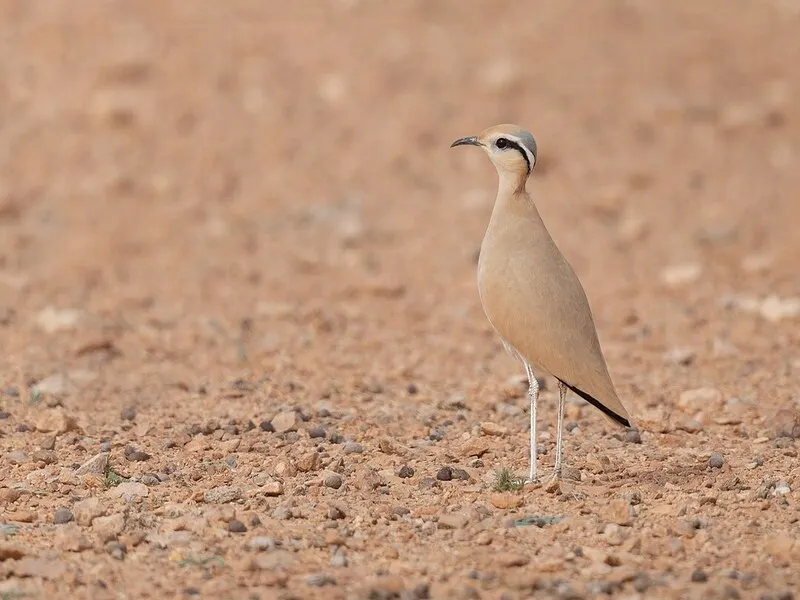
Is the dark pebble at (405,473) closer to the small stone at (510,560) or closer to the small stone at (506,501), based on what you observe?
the small stone at (506,501)

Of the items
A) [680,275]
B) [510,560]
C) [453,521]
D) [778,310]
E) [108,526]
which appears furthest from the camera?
[680,275]

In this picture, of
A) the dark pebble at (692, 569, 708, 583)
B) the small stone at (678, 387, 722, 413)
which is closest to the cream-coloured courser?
the dark pebble at (692, 569, 708, 583)

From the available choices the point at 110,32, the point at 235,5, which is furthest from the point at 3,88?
the point at 235,5

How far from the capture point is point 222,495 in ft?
17.5

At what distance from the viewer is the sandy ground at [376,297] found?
A: 4863 millimetres

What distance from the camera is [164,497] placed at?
5367 mm

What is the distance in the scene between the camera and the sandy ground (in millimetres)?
4863

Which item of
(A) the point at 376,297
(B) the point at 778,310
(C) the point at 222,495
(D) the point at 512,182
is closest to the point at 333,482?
(C) the point at 222,495

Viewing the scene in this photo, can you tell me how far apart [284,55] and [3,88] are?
2935mm

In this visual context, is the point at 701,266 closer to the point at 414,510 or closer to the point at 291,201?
the point at 291,201

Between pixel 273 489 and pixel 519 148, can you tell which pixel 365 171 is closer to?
pixel 519 148

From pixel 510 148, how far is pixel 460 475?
145 centimetres

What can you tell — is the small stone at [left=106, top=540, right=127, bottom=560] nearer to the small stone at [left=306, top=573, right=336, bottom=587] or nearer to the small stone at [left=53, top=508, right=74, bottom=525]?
the small stone at [left=53, top=508, right=74, bottom=525]

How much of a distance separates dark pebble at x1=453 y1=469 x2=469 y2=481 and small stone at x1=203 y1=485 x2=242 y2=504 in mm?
943
